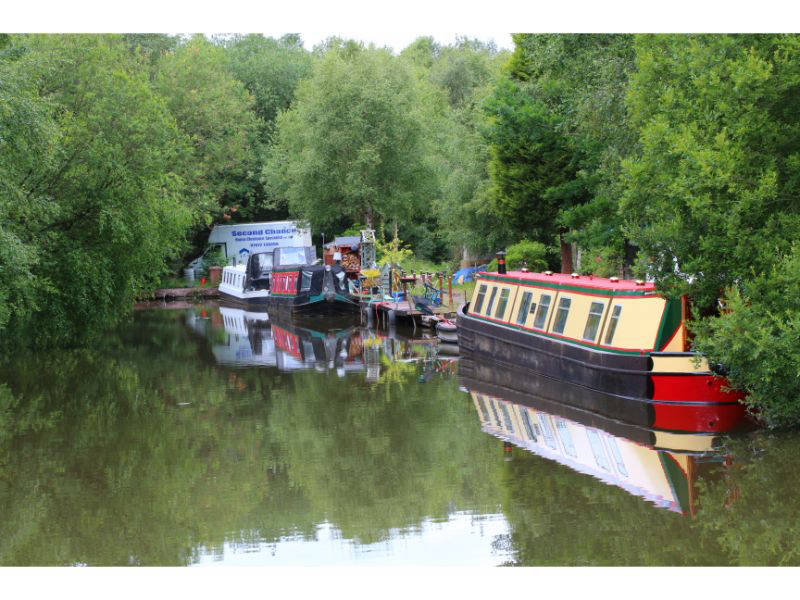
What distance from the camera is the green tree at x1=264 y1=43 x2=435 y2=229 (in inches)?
1652

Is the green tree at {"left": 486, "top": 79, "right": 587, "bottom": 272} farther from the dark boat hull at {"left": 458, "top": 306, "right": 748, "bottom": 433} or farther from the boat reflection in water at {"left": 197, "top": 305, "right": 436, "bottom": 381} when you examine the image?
the dark boat hull at {"left": 458, "top": 306, "right": 748, "bottom": 433}

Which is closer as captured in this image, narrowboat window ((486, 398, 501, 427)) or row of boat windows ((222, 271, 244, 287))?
narrowboat window ((486, 398, 501, 427))

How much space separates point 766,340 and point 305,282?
80.6 feet

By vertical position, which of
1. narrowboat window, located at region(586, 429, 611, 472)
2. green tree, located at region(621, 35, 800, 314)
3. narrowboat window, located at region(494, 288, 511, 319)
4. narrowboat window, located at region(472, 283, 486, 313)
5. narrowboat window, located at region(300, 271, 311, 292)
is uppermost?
green tree, located at region(621, 35, 800, 314)

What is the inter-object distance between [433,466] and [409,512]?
198cm

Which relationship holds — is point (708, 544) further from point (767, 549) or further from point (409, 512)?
point (409, 512)

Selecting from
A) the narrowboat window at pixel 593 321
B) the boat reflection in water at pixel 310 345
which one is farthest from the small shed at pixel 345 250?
the narrowboat window at pixel 593 321

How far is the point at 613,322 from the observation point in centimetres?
1631

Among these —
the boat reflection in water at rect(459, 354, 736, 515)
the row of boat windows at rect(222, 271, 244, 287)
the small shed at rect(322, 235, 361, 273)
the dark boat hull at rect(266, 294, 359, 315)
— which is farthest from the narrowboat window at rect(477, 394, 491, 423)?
the row of boat windows at rect(222, 271, 244, 287)

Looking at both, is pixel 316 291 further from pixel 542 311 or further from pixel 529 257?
pixel 542 311

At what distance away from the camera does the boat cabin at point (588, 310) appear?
50.0 ft

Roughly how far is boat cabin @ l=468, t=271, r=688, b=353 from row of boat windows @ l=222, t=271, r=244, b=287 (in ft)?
71.5

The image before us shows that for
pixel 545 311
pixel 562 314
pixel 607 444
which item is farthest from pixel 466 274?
pixel 607 444

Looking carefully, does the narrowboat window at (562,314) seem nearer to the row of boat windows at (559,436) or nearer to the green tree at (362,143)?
the row of boat windows at (559,436)
